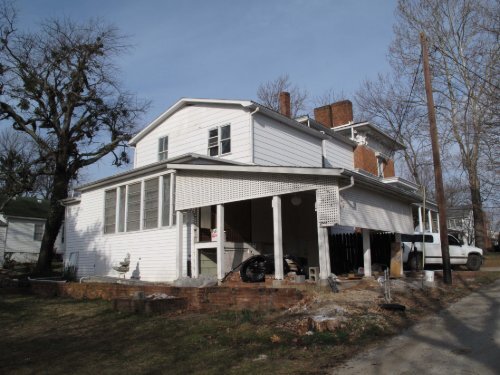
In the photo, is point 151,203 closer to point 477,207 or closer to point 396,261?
point 396,261

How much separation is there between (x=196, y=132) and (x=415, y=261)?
1046 centimetres

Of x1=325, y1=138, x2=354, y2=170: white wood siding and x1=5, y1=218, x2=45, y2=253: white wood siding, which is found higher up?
x1=325, y1=138, x2=354, y2=170: white wood siding

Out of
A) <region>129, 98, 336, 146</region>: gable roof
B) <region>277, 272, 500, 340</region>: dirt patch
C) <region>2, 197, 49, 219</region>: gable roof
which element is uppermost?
<region>129, 98, 336, 146</region>: gable roof

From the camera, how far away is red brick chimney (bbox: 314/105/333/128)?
28.4 m

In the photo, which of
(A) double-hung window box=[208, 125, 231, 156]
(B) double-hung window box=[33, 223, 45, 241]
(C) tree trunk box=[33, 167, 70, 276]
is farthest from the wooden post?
(B) double-hung window box=[33, 223, 45, 241]

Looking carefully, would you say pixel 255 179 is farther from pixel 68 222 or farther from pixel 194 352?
pixel 68 222

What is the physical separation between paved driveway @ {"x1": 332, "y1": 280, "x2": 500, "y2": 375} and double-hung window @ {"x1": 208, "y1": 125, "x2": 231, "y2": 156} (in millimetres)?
10795

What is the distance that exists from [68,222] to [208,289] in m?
12.5

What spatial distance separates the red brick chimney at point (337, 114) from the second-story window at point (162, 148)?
10.9 metres

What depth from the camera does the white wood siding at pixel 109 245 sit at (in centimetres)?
1572

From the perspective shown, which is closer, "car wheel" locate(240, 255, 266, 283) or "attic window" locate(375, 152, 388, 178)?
"car wheel" locate(240, 255, 266, 283)

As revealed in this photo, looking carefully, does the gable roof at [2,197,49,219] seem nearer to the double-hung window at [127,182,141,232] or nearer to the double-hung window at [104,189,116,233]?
the double-hung window at [104,189,116,233]

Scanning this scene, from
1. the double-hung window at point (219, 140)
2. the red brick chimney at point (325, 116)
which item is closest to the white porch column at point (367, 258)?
the double-hung window at point (219, 140)

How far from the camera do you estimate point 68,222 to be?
21.4m
